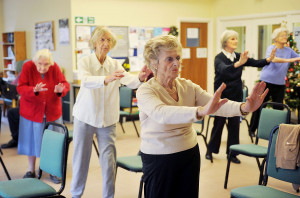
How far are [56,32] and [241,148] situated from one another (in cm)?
519

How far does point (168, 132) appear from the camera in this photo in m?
2.21

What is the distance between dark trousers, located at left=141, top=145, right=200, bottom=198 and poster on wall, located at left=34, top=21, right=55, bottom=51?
21.6 ft

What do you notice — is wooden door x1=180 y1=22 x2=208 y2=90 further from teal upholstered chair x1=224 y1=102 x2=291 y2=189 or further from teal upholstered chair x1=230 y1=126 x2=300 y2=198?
teal upholstered chair x1=230 y1=126 x2=300 y2=198

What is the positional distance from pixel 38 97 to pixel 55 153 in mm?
1499

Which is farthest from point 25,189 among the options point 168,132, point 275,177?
point 275,177

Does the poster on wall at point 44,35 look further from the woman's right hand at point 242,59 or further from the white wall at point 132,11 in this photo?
the woman's right hand at point 242,59

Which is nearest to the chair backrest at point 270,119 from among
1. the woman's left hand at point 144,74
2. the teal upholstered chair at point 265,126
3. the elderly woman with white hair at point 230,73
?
the teal upholstered chair at point 265,126

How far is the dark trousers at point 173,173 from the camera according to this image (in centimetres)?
225

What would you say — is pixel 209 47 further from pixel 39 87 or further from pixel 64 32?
pixel 39 87

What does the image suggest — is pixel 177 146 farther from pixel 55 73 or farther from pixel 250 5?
pixel 250 5

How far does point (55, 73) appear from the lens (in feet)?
14.8

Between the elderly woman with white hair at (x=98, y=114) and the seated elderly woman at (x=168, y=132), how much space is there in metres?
1.09

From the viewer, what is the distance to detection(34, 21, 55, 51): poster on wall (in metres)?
8.43

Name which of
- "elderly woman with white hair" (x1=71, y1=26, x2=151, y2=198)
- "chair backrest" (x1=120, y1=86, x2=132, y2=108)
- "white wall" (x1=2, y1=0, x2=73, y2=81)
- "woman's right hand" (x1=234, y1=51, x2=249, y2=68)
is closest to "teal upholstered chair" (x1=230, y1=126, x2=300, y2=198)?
"elderly woman with white hair" (x1=71, y1=26, x2=151, y2=198)
